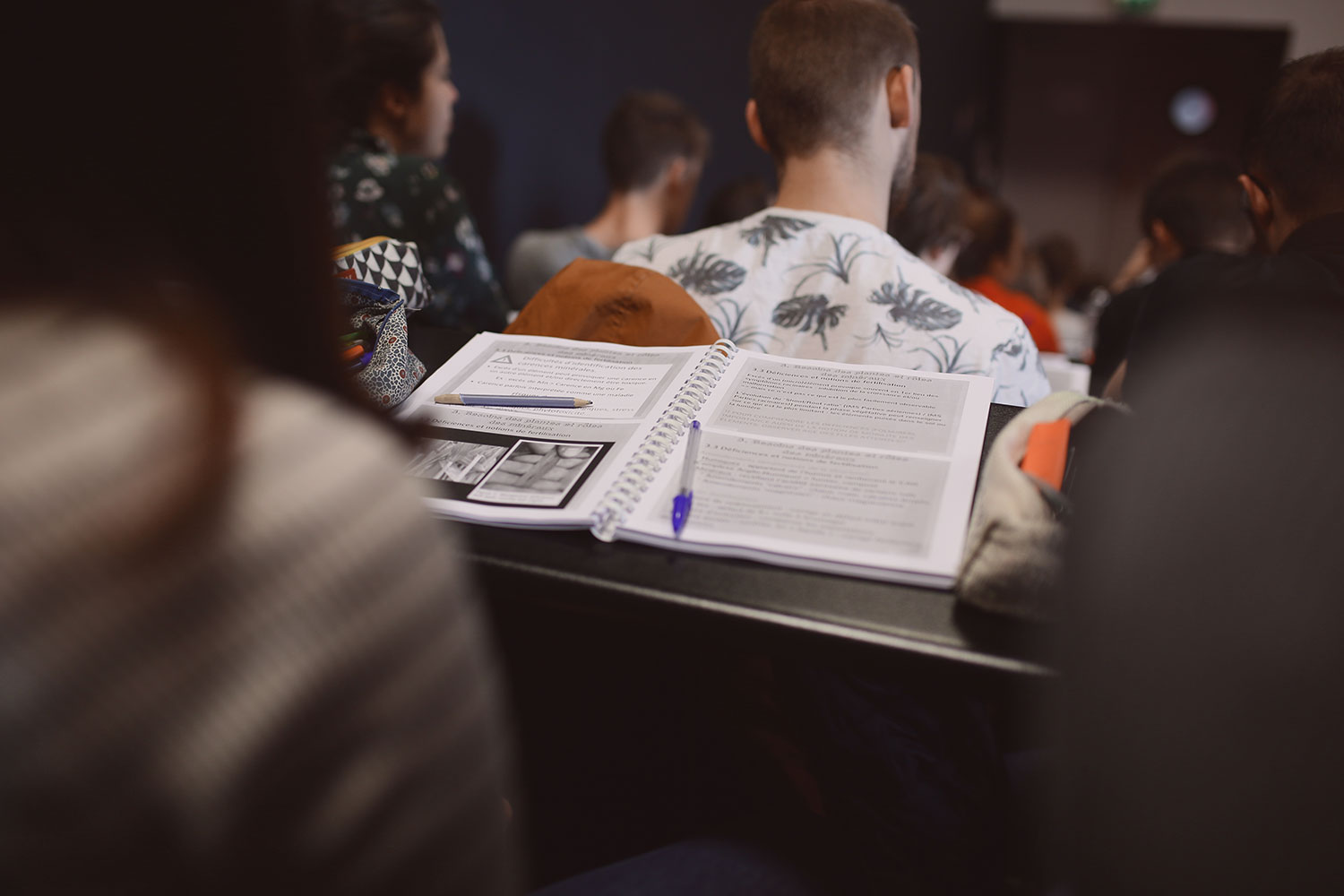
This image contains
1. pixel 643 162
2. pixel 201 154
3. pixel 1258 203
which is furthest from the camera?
pixel 643 162

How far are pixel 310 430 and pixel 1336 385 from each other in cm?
44

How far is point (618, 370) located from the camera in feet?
2.69

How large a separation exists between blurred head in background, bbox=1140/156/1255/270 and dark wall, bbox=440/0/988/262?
73cm

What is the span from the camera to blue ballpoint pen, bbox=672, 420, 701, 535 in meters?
0.59

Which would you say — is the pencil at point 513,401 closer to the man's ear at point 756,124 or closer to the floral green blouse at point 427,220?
the man's ear at point 756,124

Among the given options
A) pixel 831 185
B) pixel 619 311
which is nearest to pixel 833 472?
pixel 619 311

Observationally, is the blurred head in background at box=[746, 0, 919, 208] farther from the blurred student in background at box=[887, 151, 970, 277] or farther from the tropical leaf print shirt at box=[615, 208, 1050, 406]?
the blurred student in background at box=[887, 151, 970, 277]

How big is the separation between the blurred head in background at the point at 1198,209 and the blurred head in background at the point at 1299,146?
0.92 m

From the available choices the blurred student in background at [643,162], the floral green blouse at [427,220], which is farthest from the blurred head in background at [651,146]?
the floral green blouse at [427,220]

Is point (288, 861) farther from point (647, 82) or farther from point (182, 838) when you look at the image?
point (647, 82)

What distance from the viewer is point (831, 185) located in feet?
4.28

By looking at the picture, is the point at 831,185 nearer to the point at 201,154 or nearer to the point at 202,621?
the point at 201,154

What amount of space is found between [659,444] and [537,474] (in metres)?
0.10

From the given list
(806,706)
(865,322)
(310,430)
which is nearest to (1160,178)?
(865,322)
